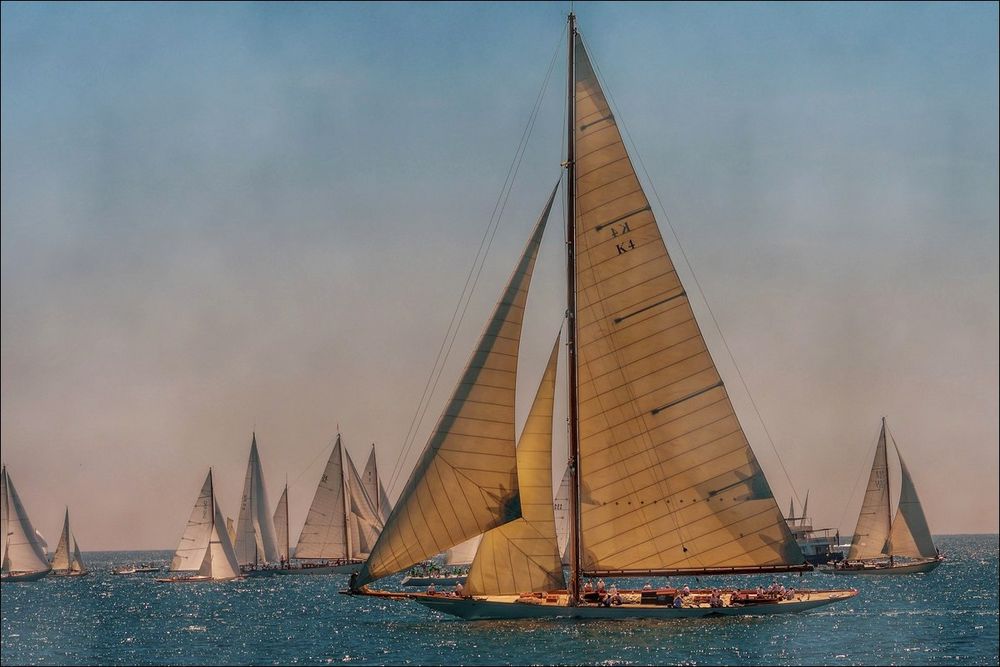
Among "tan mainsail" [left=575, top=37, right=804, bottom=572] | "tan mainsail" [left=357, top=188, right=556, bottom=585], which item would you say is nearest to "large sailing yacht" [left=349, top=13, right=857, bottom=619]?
"tan mainsail" [left=575, top=37, right=804, bottom=572]

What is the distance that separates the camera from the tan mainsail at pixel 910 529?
97.1 m

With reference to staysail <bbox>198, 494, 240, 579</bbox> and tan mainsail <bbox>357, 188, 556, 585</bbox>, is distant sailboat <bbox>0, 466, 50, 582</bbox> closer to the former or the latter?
staysail <bbox>198, 494, 240, 579</bbox>

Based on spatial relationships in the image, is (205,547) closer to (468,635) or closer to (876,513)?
(876,513)

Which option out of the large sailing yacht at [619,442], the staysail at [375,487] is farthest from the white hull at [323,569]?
the large sailing yacht at [619,442]

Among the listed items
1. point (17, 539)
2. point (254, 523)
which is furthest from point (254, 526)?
point (17, 539)

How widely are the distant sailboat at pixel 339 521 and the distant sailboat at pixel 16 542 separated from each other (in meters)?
23.3

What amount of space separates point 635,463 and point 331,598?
162 feet

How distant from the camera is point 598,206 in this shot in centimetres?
4359

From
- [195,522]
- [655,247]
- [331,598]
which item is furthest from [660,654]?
Answer: [195,522]

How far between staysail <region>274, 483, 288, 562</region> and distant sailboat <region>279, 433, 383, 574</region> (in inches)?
307

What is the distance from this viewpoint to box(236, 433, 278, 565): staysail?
110562 millimetres

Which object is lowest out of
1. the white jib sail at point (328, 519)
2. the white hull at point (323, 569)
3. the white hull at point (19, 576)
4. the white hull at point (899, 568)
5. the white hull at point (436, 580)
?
the white hull at point (899, 568)

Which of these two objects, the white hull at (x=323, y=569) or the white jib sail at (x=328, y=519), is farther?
the white hull at (x=323, y=569)

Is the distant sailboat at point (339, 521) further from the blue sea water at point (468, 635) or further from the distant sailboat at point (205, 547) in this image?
the blue sea water at point (468, 635)
